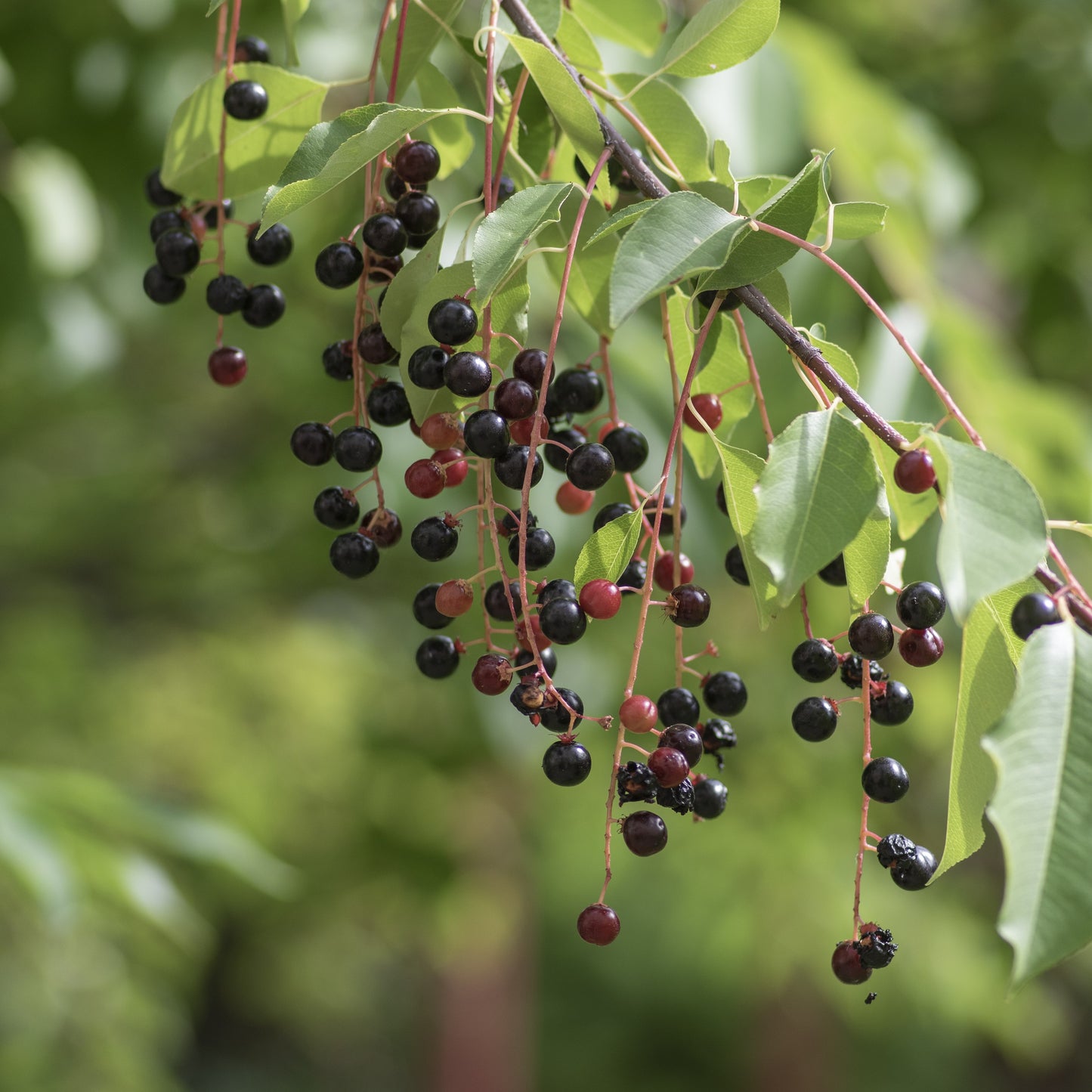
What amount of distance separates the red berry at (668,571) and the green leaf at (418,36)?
0.33 metres

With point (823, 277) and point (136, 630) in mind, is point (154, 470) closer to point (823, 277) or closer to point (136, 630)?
point (136, 630)

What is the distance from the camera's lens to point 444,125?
2.58 ft

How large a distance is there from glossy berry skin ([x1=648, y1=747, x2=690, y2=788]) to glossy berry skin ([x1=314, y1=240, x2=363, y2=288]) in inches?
12.8

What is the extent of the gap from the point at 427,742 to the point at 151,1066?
99.1 inches

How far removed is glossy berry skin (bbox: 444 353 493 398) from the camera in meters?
0.60

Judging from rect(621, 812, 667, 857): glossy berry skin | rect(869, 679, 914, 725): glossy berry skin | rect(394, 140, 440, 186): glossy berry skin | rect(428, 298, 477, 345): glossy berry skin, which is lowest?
rect(621, 812, 667, 857): glossy berry skin

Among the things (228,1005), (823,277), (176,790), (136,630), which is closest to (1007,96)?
(823,277)

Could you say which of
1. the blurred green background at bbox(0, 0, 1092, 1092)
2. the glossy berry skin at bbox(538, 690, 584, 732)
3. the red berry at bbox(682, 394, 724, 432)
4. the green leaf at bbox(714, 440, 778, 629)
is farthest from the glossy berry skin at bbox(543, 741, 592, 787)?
the blurred green background at bbox(0, 0, 1092, 1092)

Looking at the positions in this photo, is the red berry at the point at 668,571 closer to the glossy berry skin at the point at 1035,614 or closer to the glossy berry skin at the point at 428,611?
A: the glossy berry skin at the point at 428,611

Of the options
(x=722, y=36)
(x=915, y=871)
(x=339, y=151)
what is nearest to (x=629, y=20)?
(x=722, y=36)

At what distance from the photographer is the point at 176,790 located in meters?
5.96

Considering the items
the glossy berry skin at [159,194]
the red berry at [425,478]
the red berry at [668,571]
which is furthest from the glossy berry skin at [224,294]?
the red berry at [668,571]

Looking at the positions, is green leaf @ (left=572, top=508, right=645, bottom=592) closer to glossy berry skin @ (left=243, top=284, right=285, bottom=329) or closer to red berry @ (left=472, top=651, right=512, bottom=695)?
red berry @ (left=472, top=651, right=512, bottom=695)

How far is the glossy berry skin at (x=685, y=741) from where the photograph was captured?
623mm
